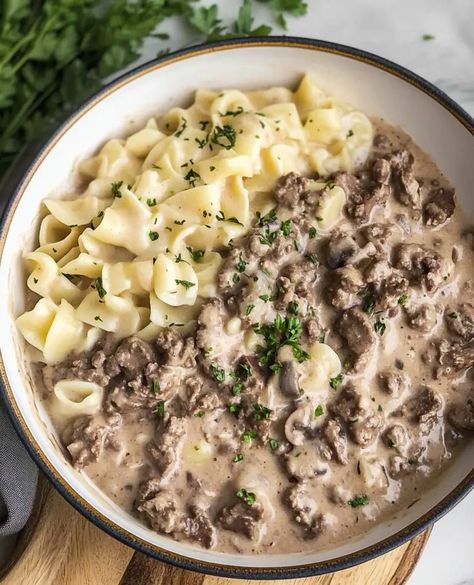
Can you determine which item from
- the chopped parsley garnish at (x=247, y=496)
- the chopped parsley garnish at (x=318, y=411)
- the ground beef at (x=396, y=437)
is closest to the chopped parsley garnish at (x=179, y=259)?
the chopped parsley garnish at (x=318, y=411)

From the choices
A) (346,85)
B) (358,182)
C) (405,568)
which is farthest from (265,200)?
(405,568)

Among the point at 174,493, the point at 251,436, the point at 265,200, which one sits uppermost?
the point at 265,200

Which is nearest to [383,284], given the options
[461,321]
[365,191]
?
[461,321]

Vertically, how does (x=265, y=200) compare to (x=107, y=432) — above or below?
above

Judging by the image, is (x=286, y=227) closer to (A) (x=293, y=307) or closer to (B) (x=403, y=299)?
(A) (x=293, y=307)

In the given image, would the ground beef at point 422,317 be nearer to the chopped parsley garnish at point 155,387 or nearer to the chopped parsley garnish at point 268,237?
the chopped parsley garnish at point 268,237

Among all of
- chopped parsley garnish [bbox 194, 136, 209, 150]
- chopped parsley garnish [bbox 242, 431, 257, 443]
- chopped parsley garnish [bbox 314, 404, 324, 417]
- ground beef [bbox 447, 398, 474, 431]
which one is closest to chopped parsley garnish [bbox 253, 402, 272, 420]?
chopped parsley garnish [bbox 242, 431, 257, 443]

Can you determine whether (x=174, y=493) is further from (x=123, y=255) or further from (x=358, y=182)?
(x=358, y=182)
